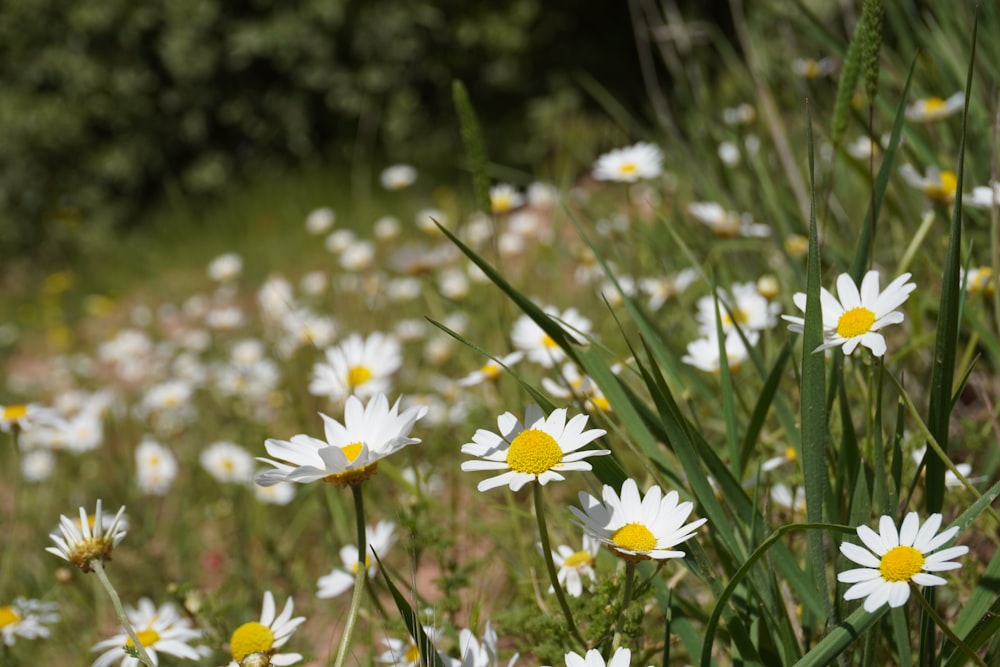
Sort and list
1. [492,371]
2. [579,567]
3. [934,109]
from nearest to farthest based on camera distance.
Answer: [579,567] → [492,371] → [934,109]

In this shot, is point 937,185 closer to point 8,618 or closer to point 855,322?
point 855,322

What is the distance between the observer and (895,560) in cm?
79

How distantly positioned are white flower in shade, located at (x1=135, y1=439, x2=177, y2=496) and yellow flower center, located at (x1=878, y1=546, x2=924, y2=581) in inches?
67.4

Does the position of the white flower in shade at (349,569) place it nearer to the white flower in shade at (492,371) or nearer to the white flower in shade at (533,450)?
the white flower in shade at (492,371)

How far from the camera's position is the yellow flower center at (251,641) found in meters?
0.99

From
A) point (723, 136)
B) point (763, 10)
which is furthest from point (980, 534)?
point (763, 10)

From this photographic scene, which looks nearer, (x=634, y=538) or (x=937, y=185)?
(x=634, y=538)

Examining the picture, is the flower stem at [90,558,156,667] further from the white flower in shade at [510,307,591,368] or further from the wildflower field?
the white flower in shade at [510,307,591,368]

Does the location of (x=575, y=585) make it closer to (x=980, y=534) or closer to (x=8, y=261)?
(x=980, y=534)

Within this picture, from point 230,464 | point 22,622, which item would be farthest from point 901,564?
point 230,464

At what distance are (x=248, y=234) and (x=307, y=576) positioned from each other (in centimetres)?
371

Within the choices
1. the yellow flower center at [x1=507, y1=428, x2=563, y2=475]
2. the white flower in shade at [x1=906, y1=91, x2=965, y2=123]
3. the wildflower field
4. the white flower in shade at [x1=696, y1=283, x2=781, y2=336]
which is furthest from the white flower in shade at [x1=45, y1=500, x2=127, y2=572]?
the white flower in shade at [x1=906, y1=91, x2=965, y2=123]

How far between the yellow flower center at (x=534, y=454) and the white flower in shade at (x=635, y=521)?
43mm

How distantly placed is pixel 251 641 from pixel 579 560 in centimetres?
36
